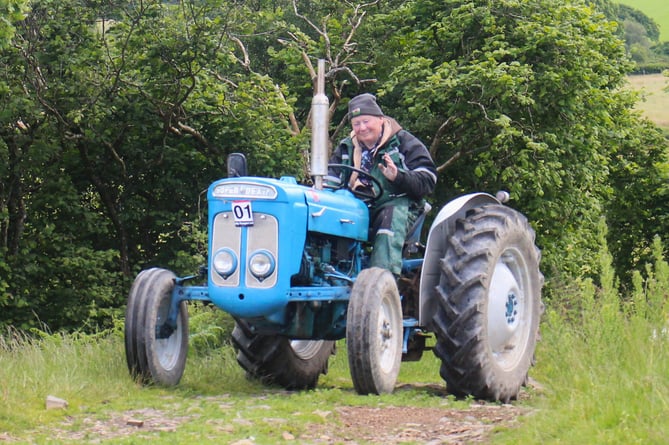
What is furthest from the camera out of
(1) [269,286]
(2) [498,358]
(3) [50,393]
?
(2) [498,358]

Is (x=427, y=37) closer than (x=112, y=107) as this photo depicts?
No

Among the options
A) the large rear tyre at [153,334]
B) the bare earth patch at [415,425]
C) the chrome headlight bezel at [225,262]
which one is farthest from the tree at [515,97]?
the bare earth patch at [415,425]

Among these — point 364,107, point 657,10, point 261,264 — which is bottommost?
point 261,264

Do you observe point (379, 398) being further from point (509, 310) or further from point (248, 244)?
point (509, 310)

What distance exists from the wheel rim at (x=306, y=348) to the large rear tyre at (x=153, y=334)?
1177mm

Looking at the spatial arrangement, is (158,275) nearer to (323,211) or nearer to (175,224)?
(323,211)

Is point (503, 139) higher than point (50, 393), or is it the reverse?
point (503, 139)

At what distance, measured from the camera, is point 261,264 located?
7.11 metres

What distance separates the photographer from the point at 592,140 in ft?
63.5

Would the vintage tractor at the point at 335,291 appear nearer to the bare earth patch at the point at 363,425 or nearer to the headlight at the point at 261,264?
the headlight at the point at 261,264

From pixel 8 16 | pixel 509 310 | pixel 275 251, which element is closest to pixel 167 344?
pixel 275 251

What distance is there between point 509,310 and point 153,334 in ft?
8.38

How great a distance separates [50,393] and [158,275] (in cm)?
125

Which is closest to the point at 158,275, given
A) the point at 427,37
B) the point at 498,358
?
the point at 498,358
